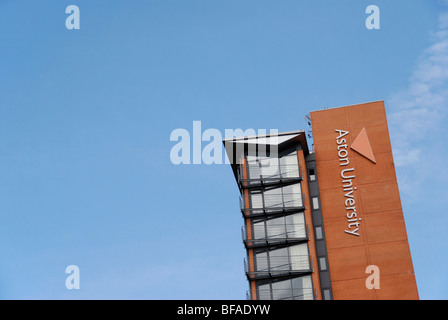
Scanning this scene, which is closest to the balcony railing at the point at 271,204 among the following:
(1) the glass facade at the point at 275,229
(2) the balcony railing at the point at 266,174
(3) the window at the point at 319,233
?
(1) the glass facade at the point at 275,229

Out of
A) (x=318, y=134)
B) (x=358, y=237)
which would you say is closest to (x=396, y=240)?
(x=358, y=237)

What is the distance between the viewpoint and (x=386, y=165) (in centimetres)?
6203

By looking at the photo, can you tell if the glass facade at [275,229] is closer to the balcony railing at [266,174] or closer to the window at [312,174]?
the balcony railing at [266,174]

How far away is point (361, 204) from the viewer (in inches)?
2389

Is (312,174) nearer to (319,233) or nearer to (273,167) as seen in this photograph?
(273,167)

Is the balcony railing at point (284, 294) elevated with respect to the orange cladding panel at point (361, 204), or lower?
lower

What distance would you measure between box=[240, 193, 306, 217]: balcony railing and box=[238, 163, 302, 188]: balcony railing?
139 centimetres

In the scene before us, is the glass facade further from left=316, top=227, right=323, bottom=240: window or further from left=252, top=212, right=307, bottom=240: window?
left=316, top=227, right=323, bottom=240: window

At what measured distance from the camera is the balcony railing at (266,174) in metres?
62.1

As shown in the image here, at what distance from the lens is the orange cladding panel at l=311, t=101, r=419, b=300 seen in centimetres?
5784

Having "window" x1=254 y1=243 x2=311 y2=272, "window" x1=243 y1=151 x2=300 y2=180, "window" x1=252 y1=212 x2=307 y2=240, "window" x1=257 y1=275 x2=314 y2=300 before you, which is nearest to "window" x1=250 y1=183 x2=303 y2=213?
"window" x1=252 y1=212 x2=307 y2=240

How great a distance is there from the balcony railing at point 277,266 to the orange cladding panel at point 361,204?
2903 millimetres

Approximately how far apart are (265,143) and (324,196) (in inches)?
322

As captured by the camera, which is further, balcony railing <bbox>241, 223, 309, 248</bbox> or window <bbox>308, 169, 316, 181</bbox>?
window <bbox>308, 169, 316, 181</bbox>
